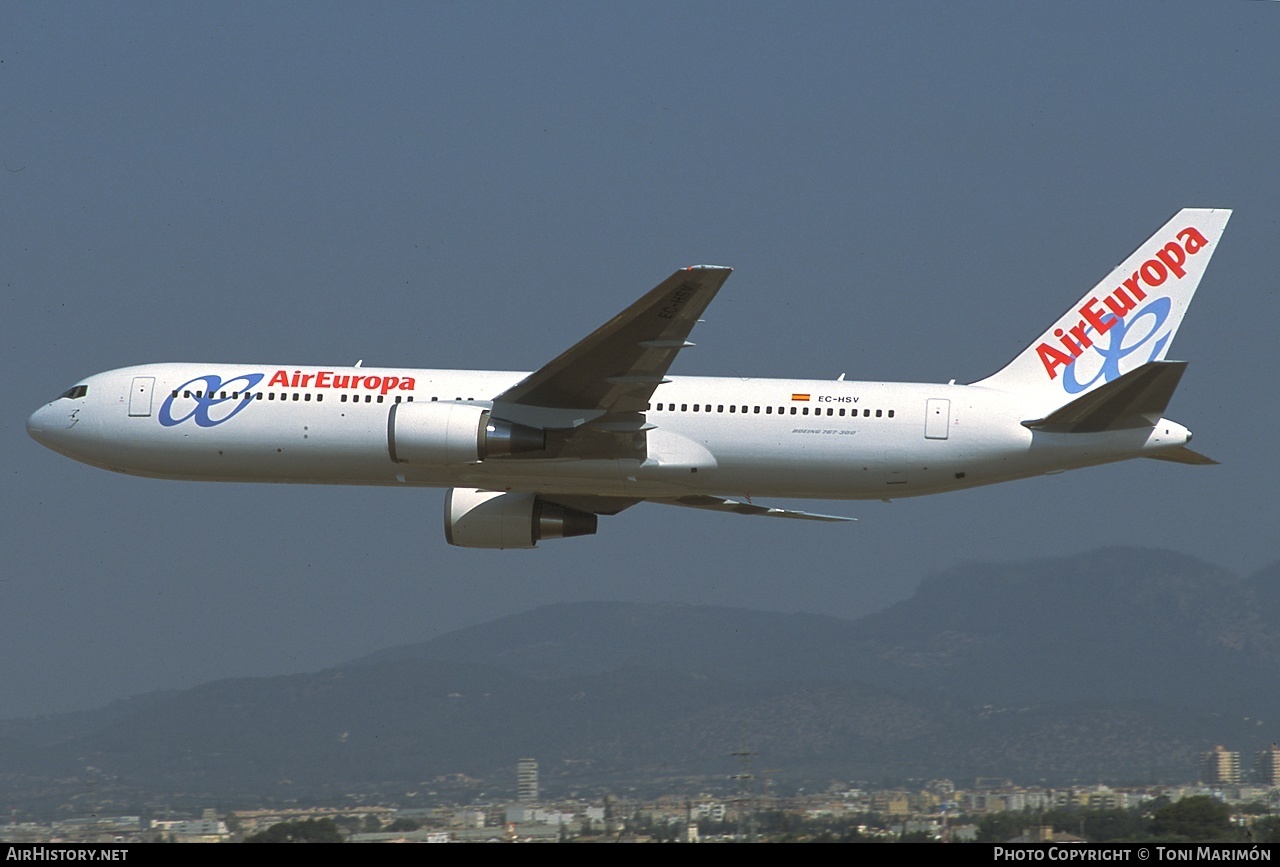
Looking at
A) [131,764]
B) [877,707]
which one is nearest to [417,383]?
[131,764]

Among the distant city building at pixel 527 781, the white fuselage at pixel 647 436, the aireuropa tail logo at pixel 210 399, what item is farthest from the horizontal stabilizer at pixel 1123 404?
the distant city building at pixel 527 781

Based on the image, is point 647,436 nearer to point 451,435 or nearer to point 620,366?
point 620,366

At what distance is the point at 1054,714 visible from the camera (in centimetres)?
8169

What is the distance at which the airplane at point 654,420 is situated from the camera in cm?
3238

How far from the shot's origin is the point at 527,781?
152ft

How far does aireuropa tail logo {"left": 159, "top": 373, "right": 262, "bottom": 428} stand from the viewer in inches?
1361

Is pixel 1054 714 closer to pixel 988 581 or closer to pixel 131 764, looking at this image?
pixel 131 764

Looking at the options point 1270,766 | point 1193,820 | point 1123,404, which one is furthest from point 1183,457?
point 1270,766

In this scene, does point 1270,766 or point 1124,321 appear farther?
point 1270,766

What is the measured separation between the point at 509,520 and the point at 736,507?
22.0 ft

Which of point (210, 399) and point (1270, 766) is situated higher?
point (210, 399)

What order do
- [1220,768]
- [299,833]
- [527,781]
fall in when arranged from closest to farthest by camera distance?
[299,833]
[527,781]
[1220,768]

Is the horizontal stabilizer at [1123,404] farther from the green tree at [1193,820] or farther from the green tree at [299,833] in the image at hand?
the green tree at [299,833]
